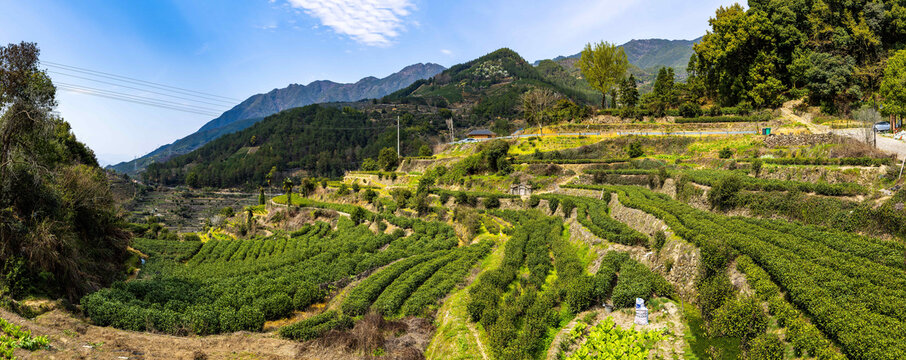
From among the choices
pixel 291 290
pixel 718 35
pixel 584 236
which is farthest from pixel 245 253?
pixel 718 35

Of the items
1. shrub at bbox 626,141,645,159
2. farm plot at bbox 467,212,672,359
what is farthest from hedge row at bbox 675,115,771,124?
farm plot at bbox 467,212,672,359

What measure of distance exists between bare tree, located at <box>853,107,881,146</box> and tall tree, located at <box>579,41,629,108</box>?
32229 millimetres

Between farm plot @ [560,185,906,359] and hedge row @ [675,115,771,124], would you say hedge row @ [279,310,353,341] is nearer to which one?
farm plot @ [560,185,906,359]

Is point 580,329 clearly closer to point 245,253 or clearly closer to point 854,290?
point 854,290

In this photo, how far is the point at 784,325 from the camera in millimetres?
9891

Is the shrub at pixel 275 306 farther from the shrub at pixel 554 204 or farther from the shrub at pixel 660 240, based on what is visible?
the shrub at pixel 554 204

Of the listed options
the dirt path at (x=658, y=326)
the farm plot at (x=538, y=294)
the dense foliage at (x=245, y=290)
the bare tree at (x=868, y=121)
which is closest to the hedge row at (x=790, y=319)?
the dirt path at (x=658, y=326)

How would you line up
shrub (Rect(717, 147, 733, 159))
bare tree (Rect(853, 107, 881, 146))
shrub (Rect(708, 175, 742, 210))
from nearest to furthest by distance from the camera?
shrub (Rect(708, 175, 742, 210)) → bare tree (Rect(853, 107, 881, 146)) → shrub (Rect(717, 147, 733, 159))

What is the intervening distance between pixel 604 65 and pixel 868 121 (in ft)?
118

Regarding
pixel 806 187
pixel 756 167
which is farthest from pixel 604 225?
pixel 756 167

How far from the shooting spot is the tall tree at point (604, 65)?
63.8m

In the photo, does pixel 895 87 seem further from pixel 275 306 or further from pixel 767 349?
pixel 275 306

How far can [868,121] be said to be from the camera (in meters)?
32.3

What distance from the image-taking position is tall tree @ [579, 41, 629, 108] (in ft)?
209
